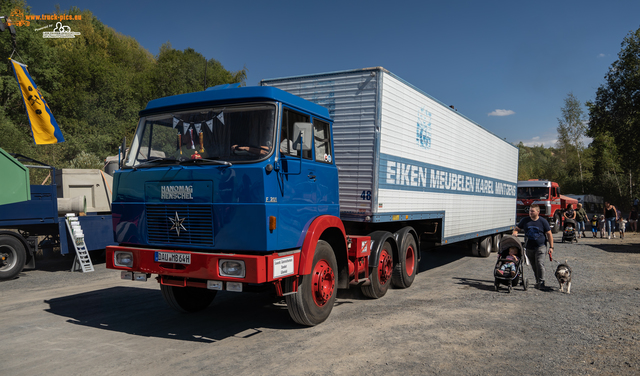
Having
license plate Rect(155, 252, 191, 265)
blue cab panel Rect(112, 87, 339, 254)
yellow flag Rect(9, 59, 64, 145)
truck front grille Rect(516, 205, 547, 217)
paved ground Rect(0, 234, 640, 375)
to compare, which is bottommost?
paved ground Rect(0, 234, 640, 375)

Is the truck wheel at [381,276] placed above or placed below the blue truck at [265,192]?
below

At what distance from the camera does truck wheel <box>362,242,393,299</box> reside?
7484mm

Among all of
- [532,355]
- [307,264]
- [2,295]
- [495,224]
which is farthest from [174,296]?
[495,224]

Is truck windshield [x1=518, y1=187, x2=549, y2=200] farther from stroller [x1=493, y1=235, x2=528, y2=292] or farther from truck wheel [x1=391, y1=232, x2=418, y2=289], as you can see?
truck wheel [x1=391, y1=232, x2=418, y2=289]

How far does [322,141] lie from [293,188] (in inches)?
49.0

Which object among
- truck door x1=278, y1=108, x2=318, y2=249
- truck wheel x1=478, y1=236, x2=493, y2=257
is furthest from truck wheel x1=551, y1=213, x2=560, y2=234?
truck door x1=278, y1=108, x2=318, y2=249

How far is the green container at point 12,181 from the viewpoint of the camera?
8.92 metres

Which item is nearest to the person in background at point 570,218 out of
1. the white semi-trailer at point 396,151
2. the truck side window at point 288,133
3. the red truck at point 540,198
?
the red truck at point 540,198

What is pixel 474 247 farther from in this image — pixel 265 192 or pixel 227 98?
pixel 227 98

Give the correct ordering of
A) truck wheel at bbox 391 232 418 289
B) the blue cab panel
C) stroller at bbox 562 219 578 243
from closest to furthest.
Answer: the blue cab panel, truck wheel at bbox 391 232 418 289, stroller at bbox 562 219 578 243

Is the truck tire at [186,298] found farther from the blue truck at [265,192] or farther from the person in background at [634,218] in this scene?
the person in background at [634,218]

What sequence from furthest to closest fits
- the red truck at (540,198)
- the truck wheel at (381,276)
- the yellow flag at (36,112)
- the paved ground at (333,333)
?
the red truck at (540,198)
the yellow flag at (36,112)
the truck wheel at (381,276)
the paved ground at (333,333)

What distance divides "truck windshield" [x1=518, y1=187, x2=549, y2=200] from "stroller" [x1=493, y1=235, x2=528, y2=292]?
1717 cm

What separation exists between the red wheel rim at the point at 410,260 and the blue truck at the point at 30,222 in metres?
7.79
